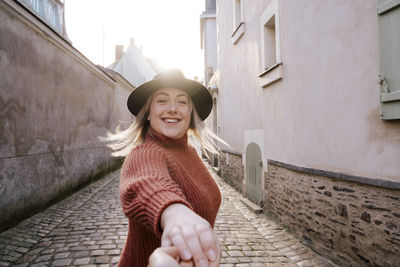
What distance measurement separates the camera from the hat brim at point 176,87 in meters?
1.63

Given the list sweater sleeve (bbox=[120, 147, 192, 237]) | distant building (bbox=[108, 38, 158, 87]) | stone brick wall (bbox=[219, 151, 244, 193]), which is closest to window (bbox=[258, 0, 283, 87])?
stone brick wall (bbox=[219, 151, 244, 193])

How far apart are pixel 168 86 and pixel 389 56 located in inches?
91.1

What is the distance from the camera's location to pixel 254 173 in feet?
21.5

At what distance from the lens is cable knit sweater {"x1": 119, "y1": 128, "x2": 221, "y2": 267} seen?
982mm

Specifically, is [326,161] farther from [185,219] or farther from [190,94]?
[185,219]

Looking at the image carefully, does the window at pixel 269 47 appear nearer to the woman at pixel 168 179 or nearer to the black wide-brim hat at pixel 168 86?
the woman at pixel 168 179

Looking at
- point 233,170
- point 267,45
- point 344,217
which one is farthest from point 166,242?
point 233,170

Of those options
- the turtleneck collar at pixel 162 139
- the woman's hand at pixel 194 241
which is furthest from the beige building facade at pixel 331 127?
the woman's hand at pixel 194 241

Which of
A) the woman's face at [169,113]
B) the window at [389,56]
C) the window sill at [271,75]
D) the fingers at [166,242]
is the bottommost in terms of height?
the fingers at [166,242]

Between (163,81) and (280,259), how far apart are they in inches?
124

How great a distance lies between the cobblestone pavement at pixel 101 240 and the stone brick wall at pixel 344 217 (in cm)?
25

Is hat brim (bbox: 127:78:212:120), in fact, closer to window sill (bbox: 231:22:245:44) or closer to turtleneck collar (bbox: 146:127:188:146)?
turtleneck collar (bbox: 146:127:188:146)

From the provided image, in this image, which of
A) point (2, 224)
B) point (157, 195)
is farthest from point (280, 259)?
point (2, 224)

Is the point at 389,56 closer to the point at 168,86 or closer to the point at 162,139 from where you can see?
the point at 168,86
